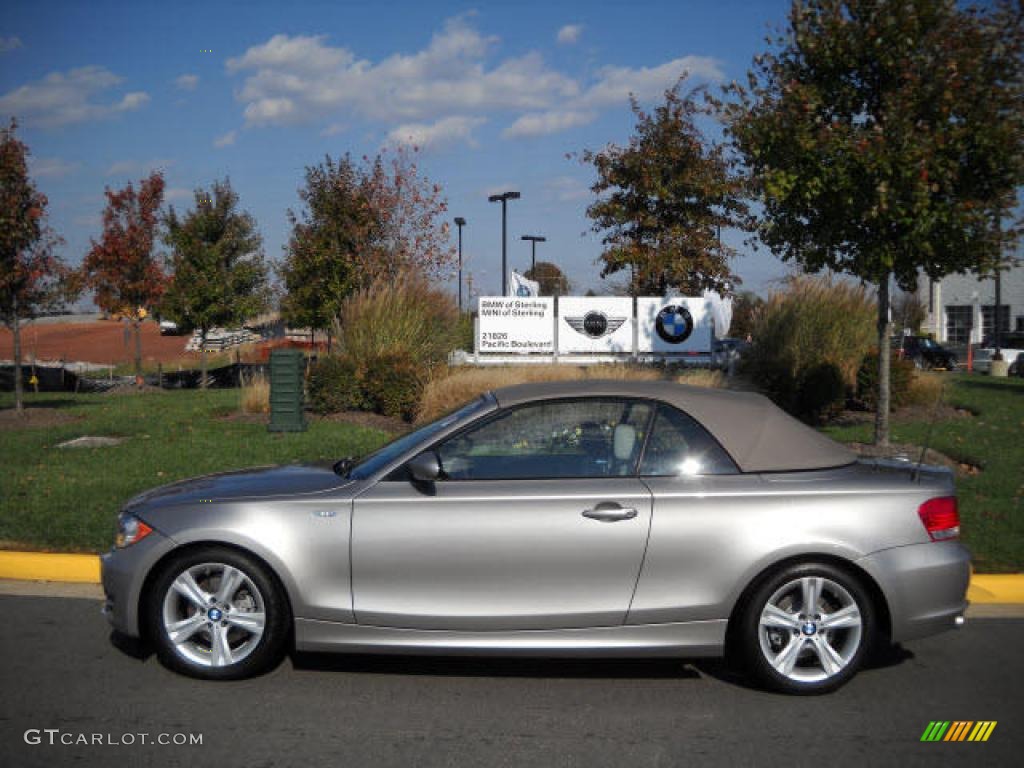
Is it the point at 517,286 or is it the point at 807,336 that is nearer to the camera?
the point at 807,336

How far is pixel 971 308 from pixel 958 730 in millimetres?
58056

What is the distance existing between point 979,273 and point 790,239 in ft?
6.75

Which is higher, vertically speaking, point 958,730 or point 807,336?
point 807,336

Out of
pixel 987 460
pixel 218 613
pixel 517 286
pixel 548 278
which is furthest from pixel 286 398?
pixel 548 278

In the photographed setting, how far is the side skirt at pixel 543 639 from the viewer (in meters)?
4.75

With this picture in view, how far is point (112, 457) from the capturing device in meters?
11.0

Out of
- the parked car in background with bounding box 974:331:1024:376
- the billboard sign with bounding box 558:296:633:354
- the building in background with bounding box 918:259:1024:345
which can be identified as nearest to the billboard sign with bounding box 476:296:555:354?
the billboard sign with bounding box 558:296:633:354

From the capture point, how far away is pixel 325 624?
15.7 ft

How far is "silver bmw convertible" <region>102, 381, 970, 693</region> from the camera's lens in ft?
15.6

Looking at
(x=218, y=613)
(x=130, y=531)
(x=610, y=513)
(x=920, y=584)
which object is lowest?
(x=218, y=613)

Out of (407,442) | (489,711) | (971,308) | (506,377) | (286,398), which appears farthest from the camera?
(971,308)

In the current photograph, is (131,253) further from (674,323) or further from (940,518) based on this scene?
(940,518)

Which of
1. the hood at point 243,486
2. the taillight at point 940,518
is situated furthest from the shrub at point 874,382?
the hood at point 243,486

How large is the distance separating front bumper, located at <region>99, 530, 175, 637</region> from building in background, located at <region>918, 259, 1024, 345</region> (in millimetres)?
55538
